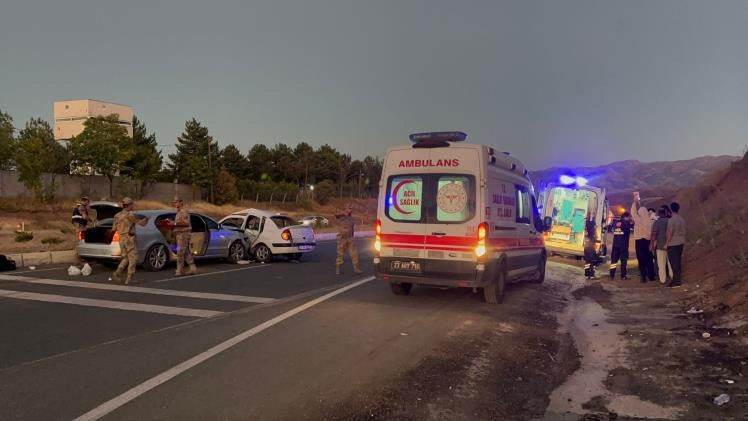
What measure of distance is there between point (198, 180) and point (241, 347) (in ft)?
194

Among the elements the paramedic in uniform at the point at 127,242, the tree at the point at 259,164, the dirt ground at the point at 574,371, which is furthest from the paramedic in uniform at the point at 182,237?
the tree at the point at 259,164

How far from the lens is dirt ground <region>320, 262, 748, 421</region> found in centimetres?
472

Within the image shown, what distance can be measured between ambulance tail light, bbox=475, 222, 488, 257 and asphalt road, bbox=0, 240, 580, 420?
3.26 ft

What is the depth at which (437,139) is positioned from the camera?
9.33 meters

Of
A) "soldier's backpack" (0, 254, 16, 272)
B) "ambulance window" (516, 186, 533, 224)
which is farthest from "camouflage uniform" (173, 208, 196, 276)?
"ambulance window" (516, 186, 533, 224)

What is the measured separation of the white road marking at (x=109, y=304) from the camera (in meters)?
8.41

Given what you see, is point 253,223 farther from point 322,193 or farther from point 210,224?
point 322,193

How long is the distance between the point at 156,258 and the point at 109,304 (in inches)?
187

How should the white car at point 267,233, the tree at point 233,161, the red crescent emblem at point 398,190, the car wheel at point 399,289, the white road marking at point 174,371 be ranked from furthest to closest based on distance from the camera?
the tree at point 233,161 < the white car at point 267,233 < the car wheel at point 399,289 < the red crescent emblem at point 398,190 < the white road marking at point 174,371

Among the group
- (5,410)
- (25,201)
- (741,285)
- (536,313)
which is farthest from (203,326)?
(25,201)

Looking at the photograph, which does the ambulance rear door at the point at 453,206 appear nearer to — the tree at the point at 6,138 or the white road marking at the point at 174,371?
the white road marking at the point at 174,371

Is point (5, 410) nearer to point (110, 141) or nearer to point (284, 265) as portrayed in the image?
point (284, 265)

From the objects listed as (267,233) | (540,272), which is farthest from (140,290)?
(540,272)

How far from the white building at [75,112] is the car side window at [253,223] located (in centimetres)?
7693
